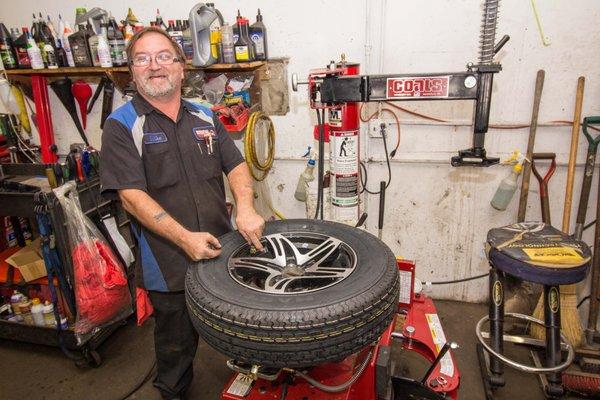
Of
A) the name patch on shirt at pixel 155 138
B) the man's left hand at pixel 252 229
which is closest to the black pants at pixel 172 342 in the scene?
the man's left hand at pixel 252 229

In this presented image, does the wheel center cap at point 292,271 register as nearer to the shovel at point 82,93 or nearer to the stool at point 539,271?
the stool at point 539,271

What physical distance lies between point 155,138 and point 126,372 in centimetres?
154

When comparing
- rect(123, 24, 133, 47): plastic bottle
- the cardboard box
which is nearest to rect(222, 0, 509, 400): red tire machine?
rect(123, 24, 133, 47): plastic bottle

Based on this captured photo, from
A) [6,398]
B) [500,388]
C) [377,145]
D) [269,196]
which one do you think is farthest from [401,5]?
[6,398]

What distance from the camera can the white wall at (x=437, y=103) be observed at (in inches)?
86.8

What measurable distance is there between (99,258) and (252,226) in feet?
3.96

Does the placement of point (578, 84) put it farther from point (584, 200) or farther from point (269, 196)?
point (269, 196)

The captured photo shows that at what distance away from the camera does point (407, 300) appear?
6.31 feet

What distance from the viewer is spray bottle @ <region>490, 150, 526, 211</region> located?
7.75 feet

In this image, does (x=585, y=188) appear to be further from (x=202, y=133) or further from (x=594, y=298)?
(x=202, y=133)

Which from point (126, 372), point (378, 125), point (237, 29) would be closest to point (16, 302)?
point (126, 372)

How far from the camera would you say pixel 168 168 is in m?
1.68

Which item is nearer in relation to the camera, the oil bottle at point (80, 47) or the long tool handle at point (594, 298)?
the long tool handle at point (594, 298)

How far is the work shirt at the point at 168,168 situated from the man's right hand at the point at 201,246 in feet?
1.17
